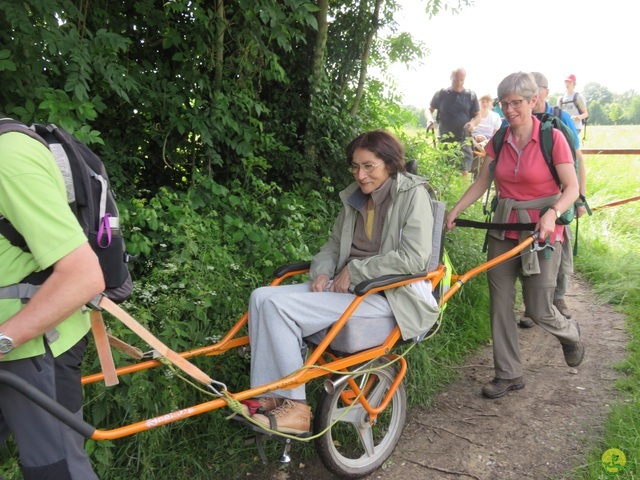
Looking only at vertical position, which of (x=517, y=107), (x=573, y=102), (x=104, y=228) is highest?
(x=573, y=102)

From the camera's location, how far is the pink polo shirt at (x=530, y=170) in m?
3.79

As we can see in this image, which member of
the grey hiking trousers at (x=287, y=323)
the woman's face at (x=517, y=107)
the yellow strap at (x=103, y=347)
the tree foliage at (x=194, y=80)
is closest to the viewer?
the yellow strap at (x=103, y=347)

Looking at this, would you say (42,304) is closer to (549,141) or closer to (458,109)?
(549,141)

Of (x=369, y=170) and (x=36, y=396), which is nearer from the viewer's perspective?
(x=36, y=396)

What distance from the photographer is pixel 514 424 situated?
389 cm

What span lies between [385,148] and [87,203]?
1.93 meters

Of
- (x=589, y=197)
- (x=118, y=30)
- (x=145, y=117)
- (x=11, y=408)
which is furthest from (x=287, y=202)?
(x=589, y=197)

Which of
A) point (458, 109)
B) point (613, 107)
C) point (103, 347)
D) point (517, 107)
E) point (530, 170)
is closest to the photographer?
point (103, 347)

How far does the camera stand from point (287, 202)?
5.28m

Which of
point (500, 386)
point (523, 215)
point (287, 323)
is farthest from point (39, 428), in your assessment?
point (500, 386)

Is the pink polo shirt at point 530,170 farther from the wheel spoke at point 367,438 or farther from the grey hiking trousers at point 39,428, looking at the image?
the grey hiking trousers at point 39,428

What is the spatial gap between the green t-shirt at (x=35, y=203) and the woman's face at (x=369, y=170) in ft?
6.41

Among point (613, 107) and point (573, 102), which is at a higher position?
point (613, 107)

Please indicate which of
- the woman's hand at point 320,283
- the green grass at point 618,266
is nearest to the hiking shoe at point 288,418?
the woman's hand at point 320,283
